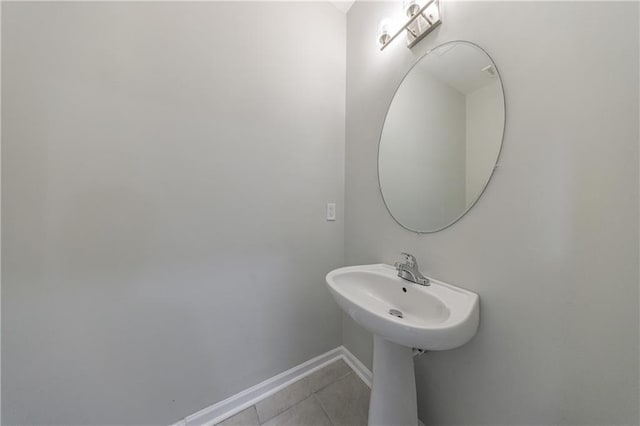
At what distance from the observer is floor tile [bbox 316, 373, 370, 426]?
969mm

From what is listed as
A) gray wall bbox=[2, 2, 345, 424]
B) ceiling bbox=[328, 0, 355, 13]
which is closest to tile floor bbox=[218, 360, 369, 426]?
gray wall bbox=[2, 2, 345, 424]

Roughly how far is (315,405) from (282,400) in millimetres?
189

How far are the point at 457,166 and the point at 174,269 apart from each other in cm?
133

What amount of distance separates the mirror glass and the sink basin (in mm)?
271

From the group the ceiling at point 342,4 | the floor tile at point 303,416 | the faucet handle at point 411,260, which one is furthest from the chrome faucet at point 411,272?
the ceiling at point 342,4

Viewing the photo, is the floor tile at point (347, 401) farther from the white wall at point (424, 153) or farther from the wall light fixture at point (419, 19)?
the wall light fixture at point (419, 19)

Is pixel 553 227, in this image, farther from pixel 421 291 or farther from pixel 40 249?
pixel 40 249

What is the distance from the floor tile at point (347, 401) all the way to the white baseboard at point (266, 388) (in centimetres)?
7

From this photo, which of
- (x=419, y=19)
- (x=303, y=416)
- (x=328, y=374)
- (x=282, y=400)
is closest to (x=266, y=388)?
(x=282, y=400)

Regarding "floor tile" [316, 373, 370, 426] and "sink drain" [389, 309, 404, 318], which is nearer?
"sink drain" [389, 309, 404, 318]

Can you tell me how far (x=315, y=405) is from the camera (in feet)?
3.40

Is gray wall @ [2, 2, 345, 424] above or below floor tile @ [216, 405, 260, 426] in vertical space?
above

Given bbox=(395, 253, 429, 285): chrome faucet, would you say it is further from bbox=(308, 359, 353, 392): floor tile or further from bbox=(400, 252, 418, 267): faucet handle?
bbox=(308, 359, 353, 392): floor tile

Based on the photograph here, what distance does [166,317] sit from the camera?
34.0 inches
